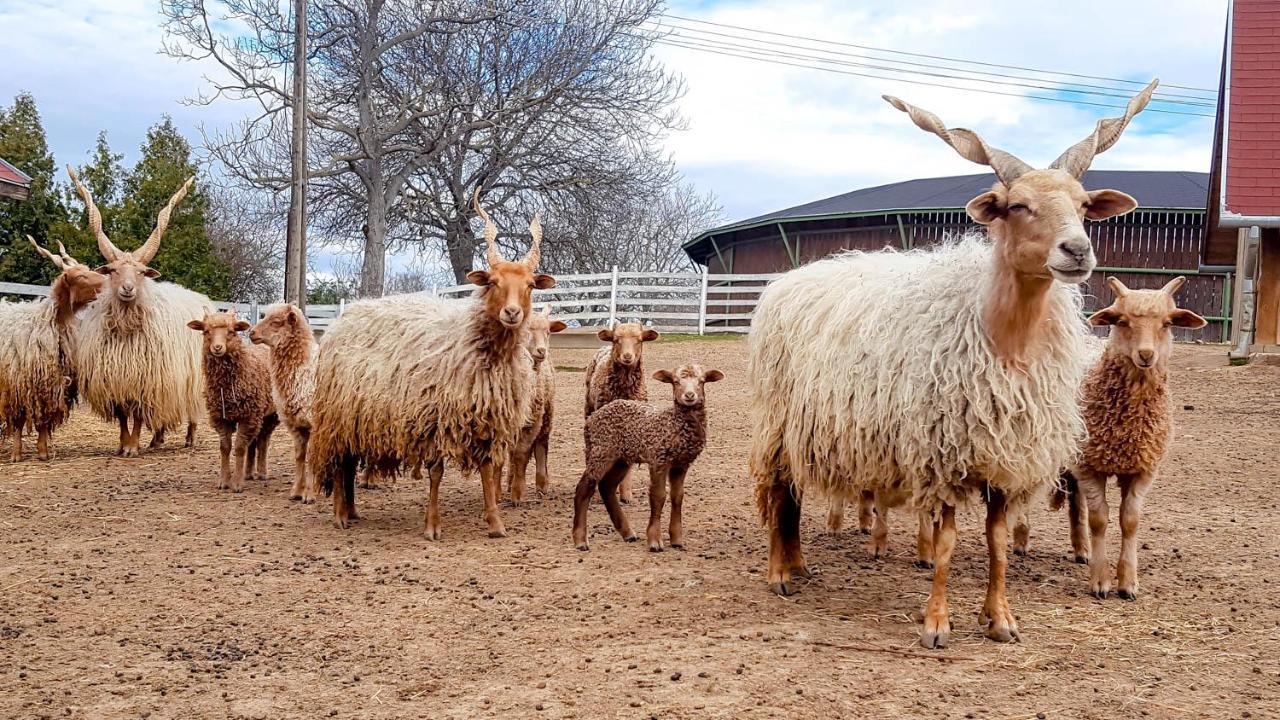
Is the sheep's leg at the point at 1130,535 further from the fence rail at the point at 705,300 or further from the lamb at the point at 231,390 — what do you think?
the fence rail at the point at 705,300

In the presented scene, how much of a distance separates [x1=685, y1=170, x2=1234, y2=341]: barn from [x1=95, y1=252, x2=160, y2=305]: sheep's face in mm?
16308

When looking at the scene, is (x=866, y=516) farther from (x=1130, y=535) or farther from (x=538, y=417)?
(x=538, y=417)

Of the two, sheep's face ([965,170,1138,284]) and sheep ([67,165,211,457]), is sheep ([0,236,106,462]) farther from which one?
sheep's face ([965,170,1138,284])

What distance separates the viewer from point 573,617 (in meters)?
5.46

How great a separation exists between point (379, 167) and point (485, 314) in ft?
65.1

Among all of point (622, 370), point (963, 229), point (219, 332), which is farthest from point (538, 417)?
point (963, 229)

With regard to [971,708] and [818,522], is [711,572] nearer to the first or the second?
[818,522]

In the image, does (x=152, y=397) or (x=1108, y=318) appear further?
(x=152, y=397)

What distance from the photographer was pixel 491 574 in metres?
6.38

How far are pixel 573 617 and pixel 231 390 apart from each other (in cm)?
508

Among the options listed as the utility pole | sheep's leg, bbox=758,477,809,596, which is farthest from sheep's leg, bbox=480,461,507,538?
the utility pole

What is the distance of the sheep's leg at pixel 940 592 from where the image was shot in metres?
4.91

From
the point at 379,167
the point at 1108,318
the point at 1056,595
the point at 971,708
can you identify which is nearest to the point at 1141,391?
the point at 1108,318

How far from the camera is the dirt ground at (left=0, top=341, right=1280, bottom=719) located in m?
4.27
